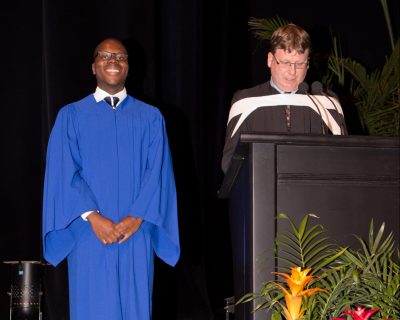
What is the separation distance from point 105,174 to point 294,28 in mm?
1107

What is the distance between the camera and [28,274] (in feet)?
15.4

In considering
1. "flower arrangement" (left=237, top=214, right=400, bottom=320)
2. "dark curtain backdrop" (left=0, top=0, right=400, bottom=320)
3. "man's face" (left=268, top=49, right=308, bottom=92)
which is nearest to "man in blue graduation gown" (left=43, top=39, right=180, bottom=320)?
"man's face" (left=268, top=49, right=308, bottom=92)

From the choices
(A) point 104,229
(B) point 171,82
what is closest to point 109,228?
(A) point 104,229

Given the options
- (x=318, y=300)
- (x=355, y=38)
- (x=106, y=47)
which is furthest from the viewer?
(x=355, y=38)

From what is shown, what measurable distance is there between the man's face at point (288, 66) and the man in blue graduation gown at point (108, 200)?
25.8 inches

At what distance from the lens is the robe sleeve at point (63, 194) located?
138 inches

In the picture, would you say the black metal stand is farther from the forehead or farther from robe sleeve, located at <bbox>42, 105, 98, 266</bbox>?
the forehead

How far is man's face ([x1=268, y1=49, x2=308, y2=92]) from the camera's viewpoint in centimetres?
345

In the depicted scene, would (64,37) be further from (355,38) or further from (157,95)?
(355,38)

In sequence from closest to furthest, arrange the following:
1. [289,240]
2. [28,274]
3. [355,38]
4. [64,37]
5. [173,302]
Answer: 1. [289,240]
2. [28,274]
3. [64,37]
4. [173,302]
5. [355,38]

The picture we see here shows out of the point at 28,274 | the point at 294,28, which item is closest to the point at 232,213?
the point at 294,28

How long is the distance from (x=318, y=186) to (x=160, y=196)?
103cm

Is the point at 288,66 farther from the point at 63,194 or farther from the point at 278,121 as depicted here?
the point at 63,194

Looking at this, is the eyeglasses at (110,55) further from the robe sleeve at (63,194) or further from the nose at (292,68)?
the nose at (292,68)
